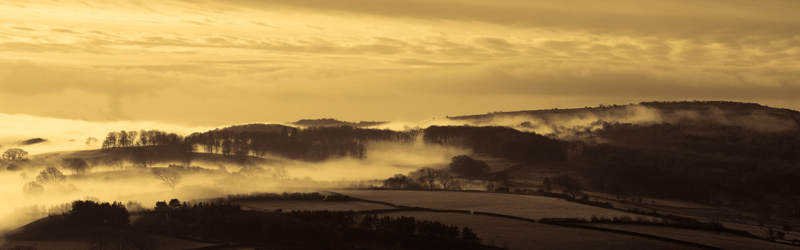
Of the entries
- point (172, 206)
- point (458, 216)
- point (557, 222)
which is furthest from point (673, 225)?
point (172, 206)

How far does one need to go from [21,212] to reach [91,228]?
20793 mm

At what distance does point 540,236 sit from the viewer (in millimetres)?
119562

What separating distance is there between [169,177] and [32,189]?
25998 millimetres

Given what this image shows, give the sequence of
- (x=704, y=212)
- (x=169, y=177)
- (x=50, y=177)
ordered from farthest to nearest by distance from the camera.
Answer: (x=50, y=177)
(x=169, y=177)
(x=704, y=212)

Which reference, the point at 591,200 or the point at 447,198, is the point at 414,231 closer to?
the point at 447,198

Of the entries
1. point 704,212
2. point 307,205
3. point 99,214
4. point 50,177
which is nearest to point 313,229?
point 99,214

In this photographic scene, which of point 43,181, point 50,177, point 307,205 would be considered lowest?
point 307,205

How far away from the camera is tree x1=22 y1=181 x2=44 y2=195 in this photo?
16925cm

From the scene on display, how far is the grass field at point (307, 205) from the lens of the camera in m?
147

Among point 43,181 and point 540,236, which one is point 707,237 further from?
point 43,181

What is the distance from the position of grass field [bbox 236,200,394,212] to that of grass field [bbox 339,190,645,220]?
6442 millimetres

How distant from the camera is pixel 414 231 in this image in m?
120

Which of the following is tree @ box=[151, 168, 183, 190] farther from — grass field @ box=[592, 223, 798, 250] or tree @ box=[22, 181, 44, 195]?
grass field @ box=[592, 223, 798, 250]

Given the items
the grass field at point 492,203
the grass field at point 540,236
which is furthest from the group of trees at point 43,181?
the grass field at point 540,236
